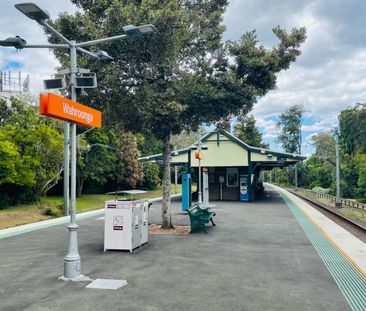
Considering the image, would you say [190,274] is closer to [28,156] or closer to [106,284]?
[106,284]

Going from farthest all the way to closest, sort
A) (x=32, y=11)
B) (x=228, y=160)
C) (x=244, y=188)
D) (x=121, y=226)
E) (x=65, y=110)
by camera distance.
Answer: (x=244, y=188)
(x=228, y=160)
(x=121, y=226)
(x=65, y=110)
(x=32, y=11)

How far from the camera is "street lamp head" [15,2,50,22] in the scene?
7268mm

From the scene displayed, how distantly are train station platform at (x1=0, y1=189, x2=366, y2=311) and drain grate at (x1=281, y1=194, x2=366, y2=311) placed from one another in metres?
0.02

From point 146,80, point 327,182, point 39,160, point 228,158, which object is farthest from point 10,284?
point 327,182

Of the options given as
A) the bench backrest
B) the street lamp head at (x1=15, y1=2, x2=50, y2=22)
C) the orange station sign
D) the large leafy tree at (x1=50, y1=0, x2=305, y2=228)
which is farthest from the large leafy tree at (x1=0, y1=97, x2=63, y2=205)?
the street lamp head at (x1=15, y1=2, x2=50, y2=22)

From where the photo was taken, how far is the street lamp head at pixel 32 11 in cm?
727

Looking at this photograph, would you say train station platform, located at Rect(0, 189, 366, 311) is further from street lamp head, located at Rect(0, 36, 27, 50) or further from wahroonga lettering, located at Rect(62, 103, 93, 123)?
street lamp head, located at Rect(0, 36, 27, 50)

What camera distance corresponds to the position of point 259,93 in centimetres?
1540

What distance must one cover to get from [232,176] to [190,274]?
24837mm

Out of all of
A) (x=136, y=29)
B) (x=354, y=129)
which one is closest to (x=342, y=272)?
(x=136, y=29)

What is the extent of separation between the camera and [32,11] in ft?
24.6

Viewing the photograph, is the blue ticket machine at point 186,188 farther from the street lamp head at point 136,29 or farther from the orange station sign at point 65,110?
the street lamp head at point 136,29

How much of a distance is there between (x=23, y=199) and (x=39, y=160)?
305 centimetres

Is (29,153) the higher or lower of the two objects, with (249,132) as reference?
lower
